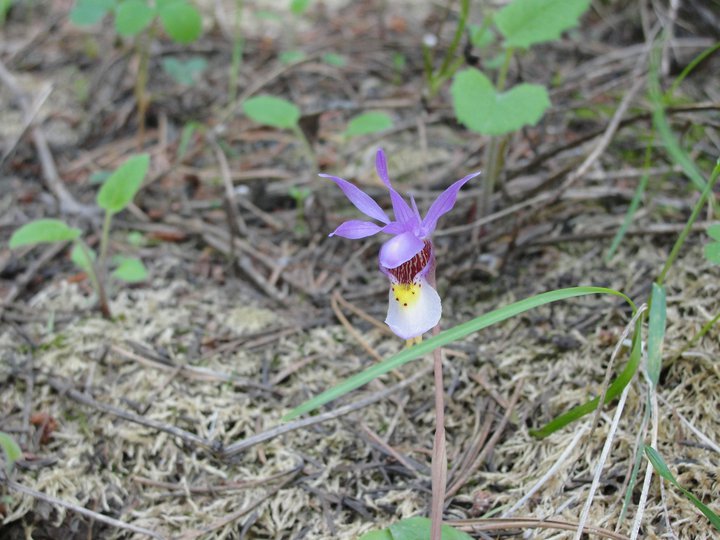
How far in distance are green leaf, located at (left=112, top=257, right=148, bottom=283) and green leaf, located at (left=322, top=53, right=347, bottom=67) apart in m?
1.27

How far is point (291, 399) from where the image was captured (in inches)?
68.4

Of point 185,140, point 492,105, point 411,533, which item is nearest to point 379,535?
point 411,533

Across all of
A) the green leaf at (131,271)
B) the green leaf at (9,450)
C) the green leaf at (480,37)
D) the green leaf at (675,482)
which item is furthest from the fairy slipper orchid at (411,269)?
the green leaf at (480,37)

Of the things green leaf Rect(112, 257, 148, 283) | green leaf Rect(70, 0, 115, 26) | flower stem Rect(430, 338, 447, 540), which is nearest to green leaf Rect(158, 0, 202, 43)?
green leaf Rect(70, 0, 115, 26)

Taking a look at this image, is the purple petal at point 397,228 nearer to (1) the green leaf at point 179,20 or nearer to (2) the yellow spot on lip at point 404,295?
(2) the yellow spot on lip at point 404,295

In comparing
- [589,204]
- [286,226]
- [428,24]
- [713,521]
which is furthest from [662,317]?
[428,24]

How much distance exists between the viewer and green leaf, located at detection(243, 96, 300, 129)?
2.20 meters

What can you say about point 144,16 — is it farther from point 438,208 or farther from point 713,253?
point 713,253

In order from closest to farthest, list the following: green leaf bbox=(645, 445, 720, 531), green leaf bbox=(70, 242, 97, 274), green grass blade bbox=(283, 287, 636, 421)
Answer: green grass blade bbox=(283, 287, 636, 421), green leaf bbox=(645, 445, 720, 531), green leaf bbox=(70, 242, 97, 274)

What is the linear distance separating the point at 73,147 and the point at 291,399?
161cm

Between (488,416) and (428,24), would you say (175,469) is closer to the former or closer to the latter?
(488,416)

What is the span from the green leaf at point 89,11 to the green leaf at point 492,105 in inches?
60.2

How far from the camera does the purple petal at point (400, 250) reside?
3.64 ft

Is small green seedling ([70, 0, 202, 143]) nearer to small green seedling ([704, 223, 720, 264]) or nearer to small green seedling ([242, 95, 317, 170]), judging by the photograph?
small green seedling ([242, 95, 317, 170])
